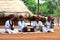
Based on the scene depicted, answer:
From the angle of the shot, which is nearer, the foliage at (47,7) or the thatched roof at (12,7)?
the thatched roof at (12,7)

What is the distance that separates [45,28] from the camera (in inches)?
654

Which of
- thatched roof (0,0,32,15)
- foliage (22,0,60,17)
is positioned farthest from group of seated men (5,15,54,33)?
foliage (22,0,60,17)

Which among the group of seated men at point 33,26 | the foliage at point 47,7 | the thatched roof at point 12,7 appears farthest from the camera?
the foliage at point 47,7

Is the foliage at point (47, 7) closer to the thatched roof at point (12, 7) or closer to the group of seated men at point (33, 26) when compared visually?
the thatched roof at point (12, 7)

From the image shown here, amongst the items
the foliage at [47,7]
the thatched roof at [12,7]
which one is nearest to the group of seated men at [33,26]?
the thatched roof at [12,7]

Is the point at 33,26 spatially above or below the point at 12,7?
below

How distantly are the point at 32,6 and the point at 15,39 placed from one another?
21630mm

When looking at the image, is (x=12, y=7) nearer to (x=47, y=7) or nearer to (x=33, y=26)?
(x=33, y=26)

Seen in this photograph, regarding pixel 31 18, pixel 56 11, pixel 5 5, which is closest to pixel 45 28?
pixel 31 18

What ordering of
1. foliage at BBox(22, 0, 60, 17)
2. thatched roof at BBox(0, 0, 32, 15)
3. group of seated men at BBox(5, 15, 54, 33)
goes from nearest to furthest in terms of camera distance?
group of seated men at BBox(5, 15, 54, 33)
thatched roof at BBox(0, 0, 32, 15)
foliage at BBox(22, 0, 60, 17)

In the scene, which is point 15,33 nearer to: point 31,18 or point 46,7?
point 31,18

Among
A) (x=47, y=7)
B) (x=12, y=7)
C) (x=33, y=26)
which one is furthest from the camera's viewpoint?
(x=47, y=7)

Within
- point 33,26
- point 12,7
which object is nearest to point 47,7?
point 12,7

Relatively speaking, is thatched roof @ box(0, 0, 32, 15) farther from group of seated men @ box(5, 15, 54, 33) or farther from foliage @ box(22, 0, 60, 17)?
foliage @ box(22, 0, 60, 17)
